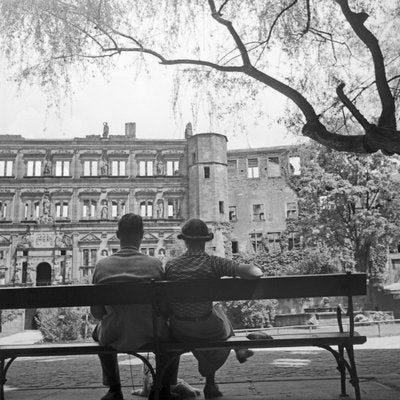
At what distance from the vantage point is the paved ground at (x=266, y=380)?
3.93 metres

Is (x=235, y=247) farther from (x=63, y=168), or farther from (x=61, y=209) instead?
(x=63, y=168)

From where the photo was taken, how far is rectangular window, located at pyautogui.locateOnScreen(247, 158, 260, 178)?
4478cm

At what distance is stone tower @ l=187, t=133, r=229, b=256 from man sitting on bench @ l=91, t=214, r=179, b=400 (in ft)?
121

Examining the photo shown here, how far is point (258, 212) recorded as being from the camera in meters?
43.4

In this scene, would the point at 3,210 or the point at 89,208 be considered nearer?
the point at 3,210

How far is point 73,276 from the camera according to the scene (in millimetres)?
40000

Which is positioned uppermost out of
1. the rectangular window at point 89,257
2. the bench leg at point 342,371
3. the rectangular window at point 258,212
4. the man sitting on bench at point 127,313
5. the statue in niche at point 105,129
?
the statue in niche at point 105,129

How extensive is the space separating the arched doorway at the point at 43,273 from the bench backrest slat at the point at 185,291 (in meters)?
38.8

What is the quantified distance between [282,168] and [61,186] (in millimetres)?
17941

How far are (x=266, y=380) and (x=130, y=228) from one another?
2136mm

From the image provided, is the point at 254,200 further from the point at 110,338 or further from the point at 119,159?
the point at 110,338

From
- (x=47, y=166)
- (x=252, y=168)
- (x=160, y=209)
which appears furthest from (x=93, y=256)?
(x=252, y=168)

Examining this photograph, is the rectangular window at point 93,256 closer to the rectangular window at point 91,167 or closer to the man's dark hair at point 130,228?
the rectangular window at point 91,167

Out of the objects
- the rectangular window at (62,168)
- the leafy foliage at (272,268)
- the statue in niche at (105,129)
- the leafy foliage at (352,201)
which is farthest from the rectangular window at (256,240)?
the rectangular window at (62,168)
